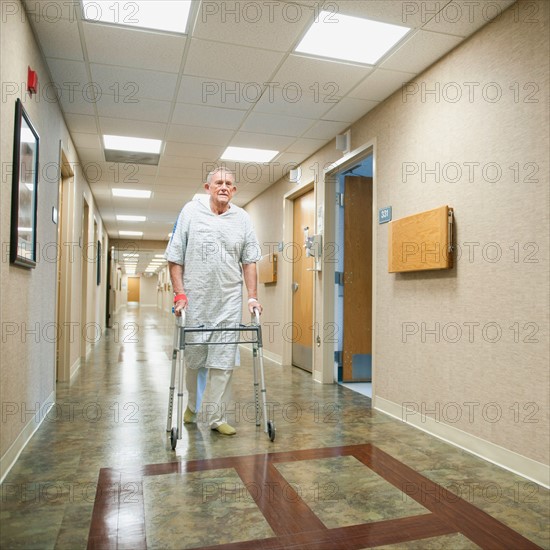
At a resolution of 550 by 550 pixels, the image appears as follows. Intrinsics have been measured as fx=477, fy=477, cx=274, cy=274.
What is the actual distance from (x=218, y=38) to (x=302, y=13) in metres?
0.55

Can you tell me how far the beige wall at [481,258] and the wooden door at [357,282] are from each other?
1113mm

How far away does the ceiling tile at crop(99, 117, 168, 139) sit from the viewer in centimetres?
427

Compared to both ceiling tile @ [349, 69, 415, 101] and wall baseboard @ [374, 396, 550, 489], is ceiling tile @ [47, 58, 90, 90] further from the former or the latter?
wall baseboard @ [374, 396, 550, 489]

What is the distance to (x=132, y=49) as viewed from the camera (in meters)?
2.98

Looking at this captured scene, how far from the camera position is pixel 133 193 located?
736 cm

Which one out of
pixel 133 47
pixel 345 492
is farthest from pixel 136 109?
pixel 345 492

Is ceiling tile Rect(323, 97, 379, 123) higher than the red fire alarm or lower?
higher

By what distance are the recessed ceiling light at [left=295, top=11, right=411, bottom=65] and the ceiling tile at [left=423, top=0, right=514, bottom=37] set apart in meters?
0.18

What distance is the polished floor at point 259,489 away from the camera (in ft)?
5.52

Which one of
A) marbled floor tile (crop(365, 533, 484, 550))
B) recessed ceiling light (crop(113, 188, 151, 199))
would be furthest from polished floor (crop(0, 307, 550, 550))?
recessed ceiling light (crop(113, 188, 151, 199))

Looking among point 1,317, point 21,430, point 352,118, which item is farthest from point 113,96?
point 21,430

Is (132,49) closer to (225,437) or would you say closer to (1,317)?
(1,317)

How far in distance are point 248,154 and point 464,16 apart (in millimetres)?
2976

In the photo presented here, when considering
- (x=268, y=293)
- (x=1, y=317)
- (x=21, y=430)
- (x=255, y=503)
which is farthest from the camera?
(x=268, y=293)
